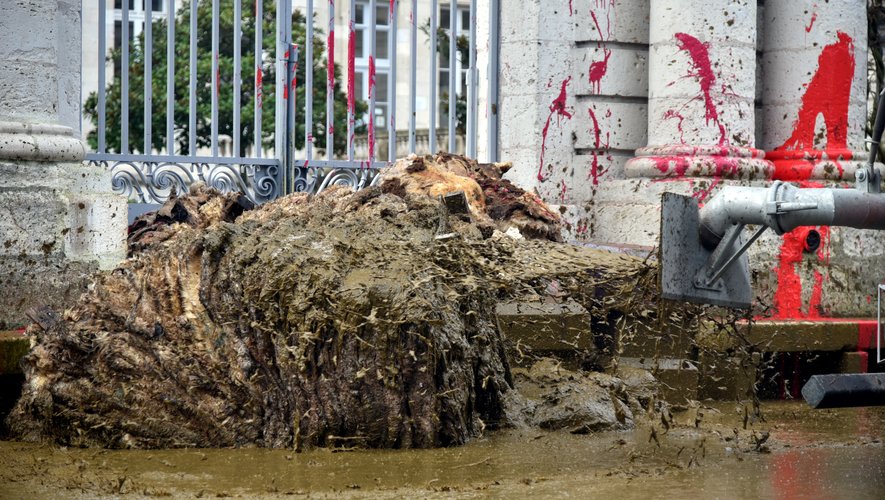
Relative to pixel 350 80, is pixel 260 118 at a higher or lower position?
lower

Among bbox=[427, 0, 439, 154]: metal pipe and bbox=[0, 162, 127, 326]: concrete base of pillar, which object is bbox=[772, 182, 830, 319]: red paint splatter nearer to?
bbox=[427, 0, 439, 154]: metal pipe

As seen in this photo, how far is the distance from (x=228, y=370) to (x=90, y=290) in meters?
0.93

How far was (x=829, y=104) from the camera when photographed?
9164 millimetres

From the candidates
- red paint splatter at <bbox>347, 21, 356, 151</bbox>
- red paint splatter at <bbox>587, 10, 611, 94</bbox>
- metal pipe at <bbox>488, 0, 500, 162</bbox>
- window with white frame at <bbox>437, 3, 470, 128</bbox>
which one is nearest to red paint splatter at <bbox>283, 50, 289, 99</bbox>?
red paint splatter at <bbox>347, 21, 356, 151</bbox>

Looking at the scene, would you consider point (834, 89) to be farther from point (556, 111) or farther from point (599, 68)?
point (556, 111)

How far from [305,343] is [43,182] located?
6.97 feet

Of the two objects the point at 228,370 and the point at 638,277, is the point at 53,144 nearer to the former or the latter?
the point at 228,370

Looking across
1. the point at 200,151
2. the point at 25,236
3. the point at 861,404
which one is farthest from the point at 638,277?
the point at 200,151

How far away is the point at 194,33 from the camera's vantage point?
778 cm

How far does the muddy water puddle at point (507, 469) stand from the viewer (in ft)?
15.4

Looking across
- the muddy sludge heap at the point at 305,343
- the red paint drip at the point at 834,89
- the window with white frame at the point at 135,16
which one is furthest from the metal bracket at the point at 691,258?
the window with white frame at the point at 135,16

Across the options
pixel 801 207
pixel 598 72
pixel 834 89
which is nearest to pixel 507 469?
pixel 801 207

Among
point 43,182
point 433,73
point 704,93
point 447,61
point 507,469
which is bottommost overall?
point 507,469

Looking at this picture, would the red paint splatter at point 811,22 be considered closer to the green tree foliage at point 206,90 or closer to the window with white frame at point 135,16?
the green tree foliage at point 206,90
